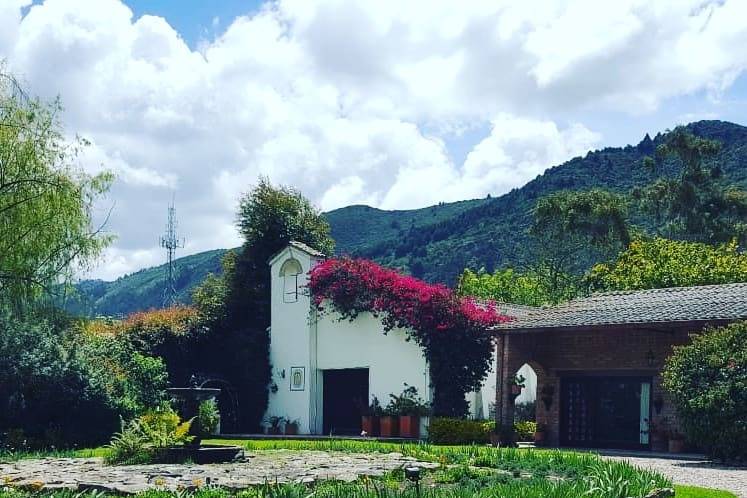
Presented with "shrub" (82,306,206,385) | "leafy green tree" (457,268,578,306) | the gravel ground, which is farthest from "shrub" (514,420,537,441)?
"leafy green tree" (457,268,578,306)

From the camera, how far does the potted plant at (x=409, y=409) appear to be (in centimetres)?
2566

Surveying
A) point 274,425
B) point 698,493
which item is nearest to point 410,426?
point 274,425

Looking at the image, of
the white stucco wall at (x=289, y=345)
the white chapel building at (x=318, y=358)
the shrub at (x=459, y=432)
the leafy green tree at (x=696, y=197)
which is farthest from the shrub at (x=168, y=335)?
the leafy green tree at (x=696, y=197)

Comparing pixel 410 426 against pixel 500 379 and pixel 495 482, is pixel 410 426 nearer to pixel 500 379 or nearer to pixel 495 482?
pixel 500 379

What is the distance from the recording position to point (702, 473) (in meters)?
15.2

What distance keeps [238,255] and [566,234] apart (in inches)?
701

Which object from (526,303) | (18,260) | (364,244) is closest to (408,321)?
(18,260)

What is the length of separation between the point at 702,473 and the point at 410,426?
445 inches

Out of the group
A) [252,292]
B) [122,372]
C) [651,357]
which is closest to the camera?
[651,357]

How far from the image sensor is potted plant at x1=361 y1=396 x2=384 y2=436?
2647 cm

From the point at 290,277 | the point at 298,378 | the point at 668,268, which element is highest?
the point at 668,268

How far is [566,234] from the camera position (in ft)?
148

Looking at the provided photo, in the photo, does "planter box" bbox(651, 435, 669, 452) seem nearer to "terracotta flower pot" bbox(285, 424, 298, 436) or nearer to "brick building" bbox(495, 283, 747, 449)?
"brick building" bbox(495, 283, 747, 449)

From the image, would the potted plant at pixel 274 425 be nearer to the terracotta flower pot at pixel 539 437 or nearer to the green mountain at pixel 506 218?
the terracotta flower pot at pixel 539 437
